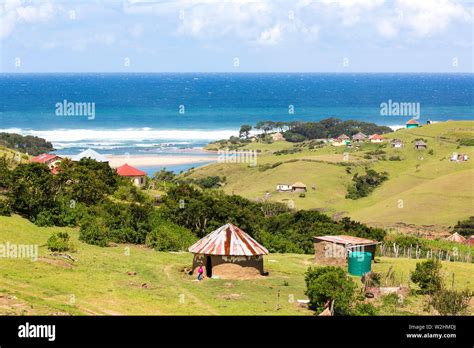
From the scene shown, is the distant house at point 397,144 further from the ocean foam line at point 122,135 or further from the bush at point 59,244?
the bush at point 59,244

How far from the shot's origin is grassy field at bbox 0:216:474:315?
2770cm

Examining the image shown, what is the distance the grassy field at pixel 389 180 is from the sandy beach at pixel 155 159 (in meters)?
8.36

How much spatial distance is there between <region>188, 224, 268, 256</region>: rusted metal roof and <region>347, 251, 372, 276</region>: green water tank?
4.30 meters

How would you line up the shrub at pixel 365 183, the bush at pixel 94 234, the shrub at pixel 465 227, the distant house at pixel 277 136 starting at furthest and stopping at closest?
the distant house at pixel 277 136 < the shrub at pixel 365 183 < the shrub at pixel 465 227 < the bush at pixel 94 234

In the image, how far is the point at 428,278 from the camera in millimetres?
33750

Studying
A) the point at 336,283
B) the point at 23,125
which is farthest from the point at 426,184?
the point at 23,125

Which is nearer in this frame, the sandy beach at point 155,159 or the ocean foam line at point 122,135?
the sandy beach at point 155,159

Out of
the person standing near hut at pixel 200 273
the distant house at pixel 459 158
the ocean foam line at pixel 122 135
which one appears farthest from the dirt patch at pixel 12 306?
the ocean foam line at pixel 122 135

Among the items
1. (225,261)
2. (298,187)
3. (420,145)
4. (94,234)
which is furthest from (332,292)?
(420,145)

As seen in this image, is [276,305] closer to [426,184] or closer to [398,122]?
[426,184]

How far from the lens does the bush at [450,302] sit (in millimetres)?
29875

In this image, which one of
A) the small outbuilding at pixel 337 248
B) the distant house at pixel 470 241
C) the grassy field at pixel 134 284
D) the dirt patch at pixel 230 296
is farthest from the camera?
the distant house at pixel 470 241

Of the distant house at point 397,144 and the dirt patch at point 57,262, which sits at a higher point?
the distant house at point 397,144

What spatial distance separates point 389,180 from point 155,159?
3703cm
